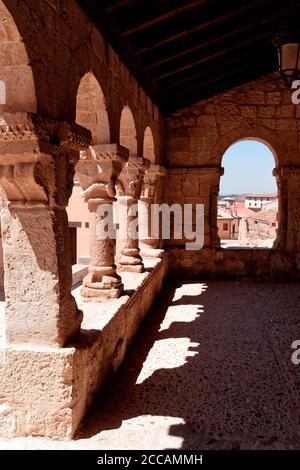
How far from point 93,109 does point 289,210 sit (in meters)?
5.04

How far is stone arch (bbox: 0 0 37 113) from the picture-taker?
7.49 feet

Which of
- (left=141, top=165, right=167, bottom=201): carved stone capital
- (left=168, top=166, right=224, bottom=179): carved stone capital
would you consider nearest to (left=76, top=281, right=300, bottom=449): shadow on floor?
(left=141, top=165, right=167, bottom=201): carved stone capital

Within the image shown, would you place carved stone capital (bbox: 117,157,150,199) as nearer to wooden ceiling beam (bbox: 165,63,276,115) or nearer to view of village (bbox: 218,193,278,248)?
wooden ceiling beam (bbox: 165,63,276,115)

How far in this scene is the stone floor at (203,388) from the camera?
282 centimetres

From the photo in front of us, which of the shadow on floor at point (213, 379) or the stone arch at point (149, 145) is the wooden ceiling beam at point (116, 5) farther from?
the shadow on floor at point (213, 379)

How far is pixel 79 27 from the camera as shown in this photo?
124 inches

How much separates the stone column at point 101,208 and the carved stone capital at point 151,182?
8.86 ft

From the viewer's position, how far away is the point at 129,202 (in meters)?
5.71

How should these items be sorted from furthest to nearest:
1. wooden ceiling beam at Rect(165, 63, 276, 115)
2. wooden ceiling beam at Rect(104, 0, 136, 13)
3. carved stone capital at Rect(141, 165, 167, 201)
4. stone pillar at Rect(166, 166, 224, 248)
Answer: stone pillar at Rect(166, 166, 224, 248) → wooden ceiling beam at Rect(165, 63, 276, 115) → carved stone capital at Rect(141, 165, 167, 201) → wooden ceiling beam at Rect(104, 0, 136, 13)

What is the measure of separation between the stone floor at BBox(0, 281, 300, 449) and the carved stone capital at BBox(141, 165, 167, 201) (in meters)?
2.10

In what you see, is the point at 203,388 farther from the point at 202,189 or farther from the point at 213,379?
the point at 202,189

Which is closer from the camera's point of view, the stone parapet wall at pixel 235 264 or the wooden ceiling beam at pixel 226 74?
the wooden ceiling beam at pixel 226 74

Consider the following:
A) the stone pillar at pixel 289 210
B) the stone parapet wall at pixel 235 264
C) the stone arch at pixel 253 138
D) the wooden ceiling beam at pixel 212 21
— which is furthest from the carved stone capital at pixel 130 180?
the stone pillar at pixel 289 210

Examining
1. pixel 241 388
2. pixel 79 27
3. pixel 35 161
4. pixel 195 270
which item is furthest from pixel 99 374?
pixel 195 270
